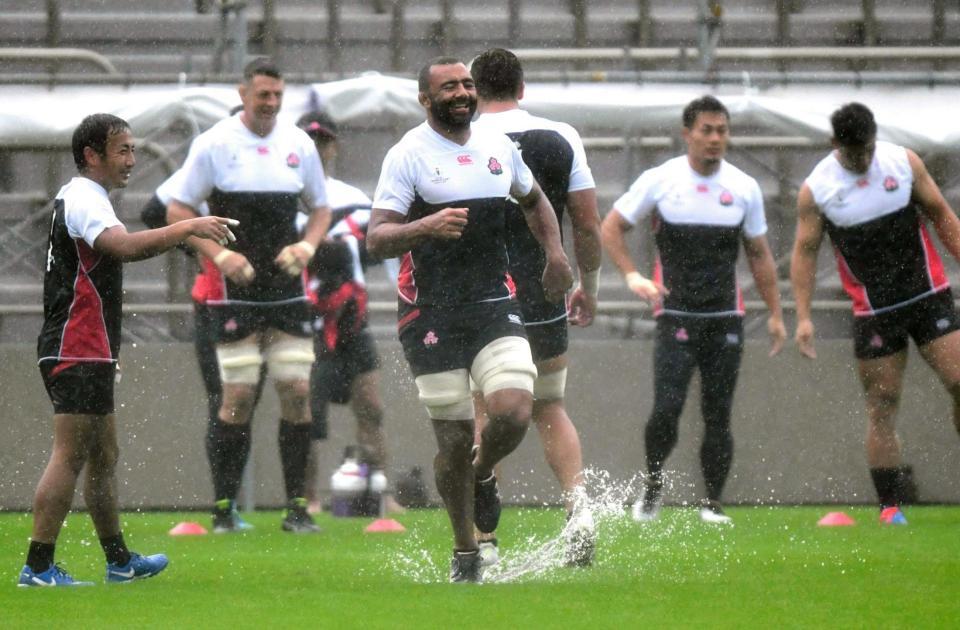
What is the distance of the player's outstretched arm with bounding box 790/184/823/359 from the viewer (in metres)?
9.88

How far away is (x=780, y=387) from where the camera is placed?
11.4m

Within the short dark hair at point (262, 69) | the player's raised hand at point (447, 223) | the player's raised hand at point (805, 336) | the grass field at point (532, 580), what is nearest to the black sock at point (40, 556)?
the grass field at point (532, 580)

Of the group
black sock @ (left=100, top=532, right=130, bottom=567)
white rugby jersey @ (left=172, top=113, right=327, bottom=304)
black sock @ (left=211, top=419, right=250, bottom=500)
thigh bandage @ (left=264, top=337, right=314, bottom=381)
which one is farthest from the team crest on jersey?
black sock @ (left=211, top=419, right=250, bottom=500)

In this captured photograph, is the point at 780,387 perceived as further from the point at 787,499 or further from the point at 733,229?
the point at 733,229

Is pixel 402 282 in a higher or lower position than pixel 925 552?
higher

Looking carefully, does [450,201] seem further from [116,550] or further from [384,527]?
[384,527]

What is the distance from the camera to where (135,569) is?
7062mm

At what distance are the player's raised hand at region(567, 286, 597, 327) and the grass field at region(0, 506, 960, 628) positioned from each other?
A: 3.45 ft

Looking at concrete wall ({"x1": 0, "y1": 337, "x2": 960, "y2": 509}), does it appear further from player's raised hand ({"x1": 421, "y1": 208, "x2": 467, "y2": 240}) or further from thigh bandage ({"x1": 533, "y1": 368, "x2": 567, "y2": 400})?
player's raised hand ({"x1": 421, "y1": 208, "x2": 467, "y2": 240})

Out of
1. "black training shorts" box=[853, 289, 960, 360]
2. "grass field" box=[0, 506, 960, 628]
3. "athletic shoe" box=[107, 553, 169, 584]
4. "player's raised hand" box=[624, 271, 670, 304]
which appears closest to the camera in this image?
"grass field" box=[0, 506, 960, 628]

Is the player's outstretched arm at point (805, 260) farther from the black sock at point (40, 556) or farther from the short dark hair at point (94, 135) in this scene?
the black sock at point (40, 556)

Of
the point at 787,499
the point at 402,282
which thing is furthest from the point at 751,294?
the point at 402,282

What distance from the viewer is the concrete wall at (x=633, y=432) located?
11164mm

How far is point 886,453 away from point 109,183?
4959mm
